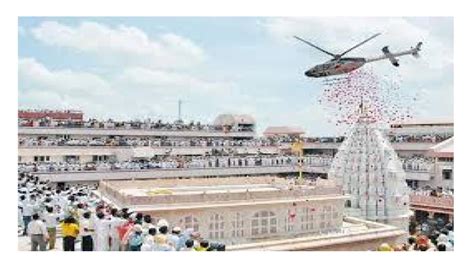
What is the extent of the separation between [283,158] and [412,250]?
870 inches

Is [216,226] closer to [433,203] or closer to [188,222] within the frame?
[188,222]

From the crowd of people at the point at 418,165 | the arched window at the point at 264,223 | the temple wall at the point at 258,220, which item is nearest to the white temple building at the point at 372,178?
the temple wall at the point at 258,220

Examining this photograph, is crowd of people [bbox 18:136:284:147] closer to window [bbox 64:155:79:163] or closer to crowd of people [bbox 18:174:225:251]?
window [bbox 64:155:79:163]

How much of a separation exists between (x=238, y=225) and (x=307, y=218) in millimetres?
2075

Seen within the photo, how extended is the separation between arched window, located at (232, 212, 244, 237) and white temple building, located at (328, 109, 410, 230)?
6472 millimetres

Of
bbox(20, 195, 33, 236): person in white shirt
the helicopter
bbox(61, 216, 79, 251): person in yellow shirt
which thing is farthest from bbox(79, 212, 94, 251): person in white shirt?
the helicopter

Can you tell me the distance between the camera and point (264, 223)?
49.5 feet

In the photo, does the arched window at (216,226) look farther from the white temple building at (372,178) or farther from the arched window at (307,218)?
the white temple building at (372,178)

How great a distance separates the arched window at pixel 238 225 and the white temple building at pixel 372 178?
6472mm

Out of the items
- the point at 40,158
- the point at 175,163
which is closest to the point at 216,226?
the point at 175,163

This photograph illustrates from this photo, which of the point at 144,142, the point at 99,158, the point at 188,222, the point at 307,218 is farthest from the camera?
the point at 144,142

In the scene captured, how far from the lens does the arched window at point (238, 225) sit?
14.7 metres

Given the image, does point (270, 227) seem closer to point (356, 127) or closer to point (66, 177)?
point (356, 127)
